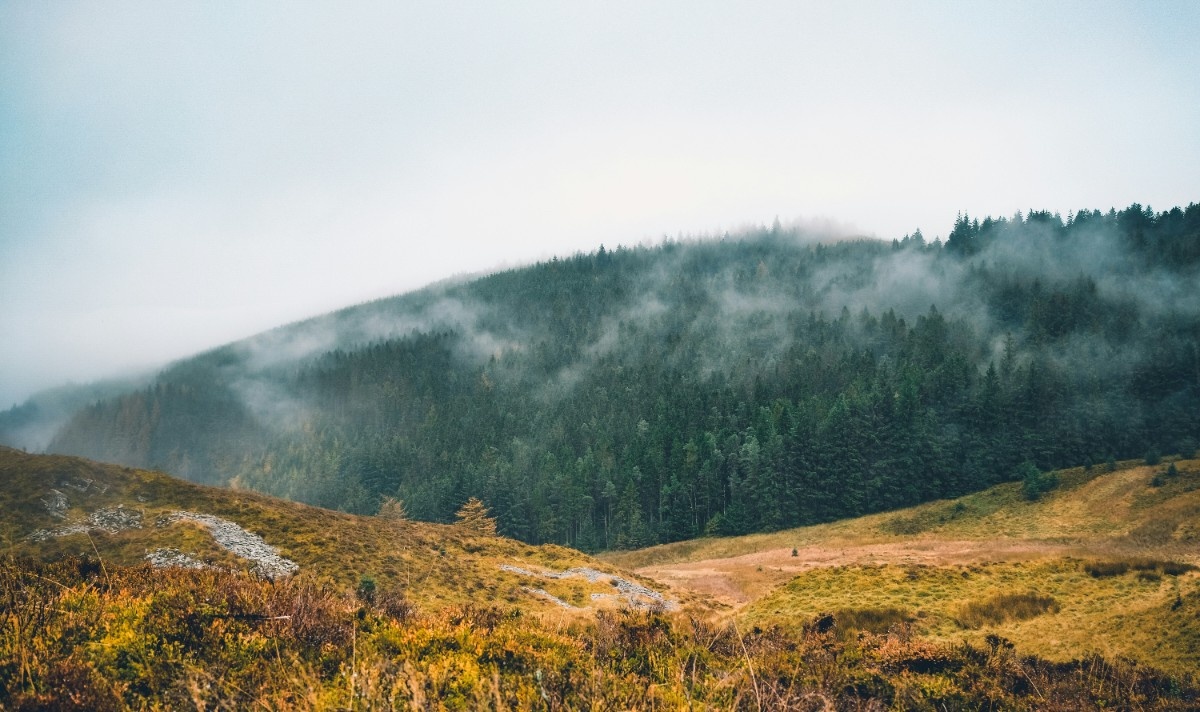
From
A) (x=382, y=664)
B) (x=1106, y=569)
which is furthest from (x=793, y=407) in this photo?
(x=382, y=664)

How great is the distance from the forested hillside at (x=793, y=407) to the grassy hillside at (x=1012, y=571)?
1414 centimetres

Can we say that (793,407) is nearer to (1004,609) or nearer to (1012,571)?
(1012,571)

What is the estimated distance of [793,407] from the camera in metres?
109

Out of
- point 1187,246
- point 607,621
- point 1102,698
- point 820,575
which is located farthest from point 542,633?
point 1187,246

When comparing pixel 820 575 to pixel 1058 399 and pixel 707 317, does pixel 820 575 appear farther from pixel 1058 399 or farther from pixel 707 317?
pixel 707 317

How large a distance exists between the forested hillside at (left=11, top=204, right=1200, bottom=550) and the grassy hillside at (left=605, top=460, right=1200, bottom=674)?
14.1 m

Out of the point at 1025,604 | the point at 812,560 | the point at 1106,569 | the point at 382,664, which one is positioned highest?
the point at 382,664

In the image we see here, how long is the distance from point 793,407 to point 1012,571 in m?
79.9

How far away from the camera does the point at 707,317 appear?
7741 inches

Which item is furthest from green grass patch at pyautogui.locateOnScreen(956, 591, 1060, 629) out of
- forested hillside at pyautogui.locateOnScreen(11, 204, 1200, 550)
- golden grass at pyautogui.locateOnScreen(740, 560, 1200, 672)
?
forested hillside at pyautogui.locateOnScreen(11, 204, 1200, 550)

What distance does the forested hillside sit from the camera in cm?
8775

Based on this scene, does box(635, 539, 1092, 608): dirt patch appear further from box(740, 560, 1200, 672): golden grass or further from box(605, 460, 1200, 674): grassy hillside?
box(740, 560, 1200, 672): golden grass

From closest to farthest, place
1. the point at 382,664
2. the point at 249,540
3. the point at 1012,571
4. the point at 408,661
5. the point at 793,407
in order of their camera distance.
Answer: the point at 408,661
the point at 382,664
the point at 1012,571
the point at 249,540
the point at 793,407

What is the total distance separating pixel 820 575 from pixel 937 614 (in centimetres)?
1144
